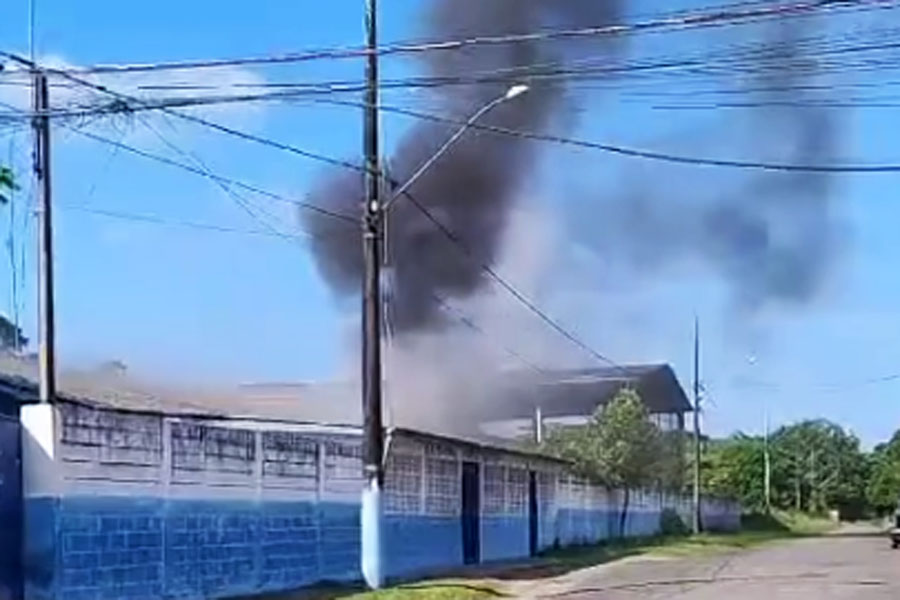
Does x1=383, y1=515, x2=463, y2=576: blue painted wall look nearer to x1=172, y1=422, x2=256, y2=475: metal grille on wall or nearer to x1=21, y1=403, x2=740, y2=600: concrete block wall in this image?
x1=21, y1=403, x2=740, y2=600: concrete block wall

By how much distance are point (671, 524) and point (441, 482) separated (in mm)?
34947

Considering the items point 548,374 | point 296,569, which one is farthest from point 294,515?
point 548,374

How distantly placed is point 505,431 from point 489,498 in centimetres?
2575

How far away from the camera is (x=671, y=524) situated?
68.1 m

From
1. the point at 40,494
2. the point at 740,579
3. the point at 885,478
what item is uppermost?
Result: the point at 40,494

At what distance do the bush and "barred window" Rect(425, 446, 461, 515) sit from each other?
30.1 metres

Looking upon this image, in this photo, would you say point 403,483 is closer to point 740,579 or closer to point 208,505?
point 740,579

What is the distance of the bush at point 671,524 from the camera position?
66250 mm

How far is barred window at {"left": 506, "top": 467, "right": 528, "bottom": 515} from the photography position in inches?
1630

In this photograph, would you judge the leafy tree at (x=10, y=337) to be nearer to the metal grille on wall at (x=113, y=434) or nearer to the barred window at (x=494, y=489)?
the metal grille on wall at (x=113, y=434)

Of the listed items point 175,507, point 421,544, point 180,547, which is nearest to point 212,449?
point 175,507

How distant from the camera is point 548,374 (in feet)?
231

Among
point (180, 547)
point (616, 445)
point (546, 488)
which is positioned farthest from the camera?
point (616, 445)

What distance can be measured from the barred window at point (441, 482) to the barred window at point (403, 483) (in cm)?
61
